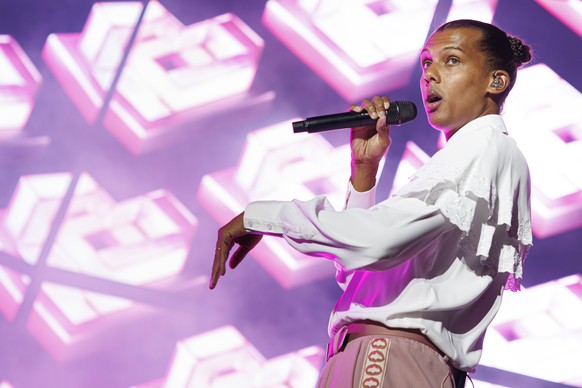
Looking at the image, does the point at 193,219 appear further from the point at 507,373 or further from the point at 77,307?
the point at 507,373

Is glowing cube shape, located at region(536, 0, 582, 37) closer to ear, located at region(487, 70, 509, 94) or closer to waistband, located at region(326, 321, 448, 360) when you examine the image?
ear, located at region(487, 70, 509, 94)

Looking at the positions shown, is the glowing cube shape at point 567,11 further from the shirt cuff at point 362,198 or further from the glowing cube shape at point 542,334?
the shirt cuff at point 362,198

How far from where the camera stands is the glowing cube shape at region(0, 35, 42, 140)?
292 centimetres

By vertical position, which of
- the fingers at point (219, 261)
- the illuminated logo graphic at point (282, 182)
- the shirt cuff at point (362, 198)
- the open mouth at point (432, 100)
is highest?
the open mouth at point (432, 100)

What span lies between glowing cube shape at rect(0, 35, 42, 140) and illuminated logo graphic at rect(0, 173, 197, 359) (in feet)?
0.74

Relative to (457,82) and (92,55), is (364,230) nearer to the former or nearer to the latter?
(457,82)

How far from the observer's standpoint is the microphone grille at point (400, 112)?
1.38m

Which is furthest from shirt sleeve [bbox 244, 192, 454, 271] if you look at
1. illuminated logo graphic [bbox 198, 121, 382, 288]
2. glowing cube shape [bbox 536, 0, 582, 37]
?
glowing cube shape [bbox 536, 0, 582, 37]

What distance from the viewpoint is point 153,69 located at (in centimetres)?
295

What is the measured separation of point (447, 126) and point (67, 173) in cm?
185

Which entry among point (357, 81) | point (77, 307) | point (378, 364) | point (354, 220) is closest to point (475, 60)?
point (354, 220)

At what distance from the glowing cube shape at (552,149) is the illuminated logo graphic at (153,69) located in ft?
3.14

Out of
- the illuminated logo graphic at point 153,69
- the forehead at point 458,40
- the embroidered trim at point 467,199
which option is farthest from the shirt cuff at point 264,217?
the illuminated logo graphic at point 153,69

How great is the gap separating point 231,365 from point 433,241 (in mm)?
1704
